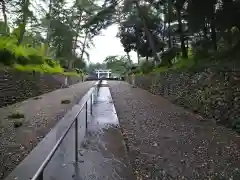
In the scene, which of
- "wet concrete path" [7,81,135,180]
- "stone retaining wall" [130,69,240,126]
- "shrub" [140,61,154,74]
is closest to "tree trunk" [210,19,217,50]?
"stone retaining wall" [130,69,240,126]

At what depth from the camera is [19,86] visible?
43.2 ft

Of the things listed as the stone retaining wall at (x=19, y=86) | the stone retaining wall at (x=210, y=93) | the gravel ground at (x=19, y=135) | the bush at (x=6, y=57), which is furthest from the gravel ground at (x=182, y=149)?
the bush at (x=6, y=57)

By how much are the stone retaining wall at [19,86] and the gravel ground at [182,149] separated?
16.0 feet

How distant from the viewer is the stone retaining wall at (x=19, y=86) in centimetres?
1095

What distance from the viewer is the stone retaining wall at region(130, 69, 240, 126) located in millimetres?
6911

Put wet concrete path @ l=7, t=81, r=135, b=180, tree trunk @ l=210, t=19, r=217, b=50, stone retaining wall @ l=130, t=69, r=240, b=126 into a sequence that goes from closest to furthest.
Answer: wet concrete path @ l=7, t=81, r=135, b=180 < stone retaining wall @ l=130, t=69, r=240, b=126 < tree trunk @ l=210, t=19, r=217, b=50

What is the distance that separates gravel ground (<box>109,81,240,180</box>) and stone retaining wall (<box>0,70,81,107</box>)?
4876 mm

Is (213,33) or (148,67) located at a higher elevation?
(213,33)

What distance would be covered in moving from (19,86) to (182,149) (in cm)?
937

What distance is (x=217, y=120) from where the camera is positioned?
771 centimetres

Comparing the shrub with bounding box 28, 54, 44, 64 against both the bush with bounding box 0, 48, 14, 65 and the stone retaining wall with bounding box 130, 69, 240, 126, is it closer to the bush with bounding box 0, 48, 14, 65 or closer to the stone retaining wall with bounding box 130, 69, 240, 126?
the bush with bounding box 0, 48, 14, 65

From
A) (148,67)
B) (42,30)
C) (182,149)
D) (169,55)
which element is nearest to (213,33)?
(182,149)

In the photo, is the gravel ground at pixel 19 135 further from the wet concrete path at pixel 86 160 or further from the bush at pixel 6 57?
the bush at pixel 6 57

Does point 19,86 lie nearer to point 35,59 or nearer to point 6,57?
point 6,57
